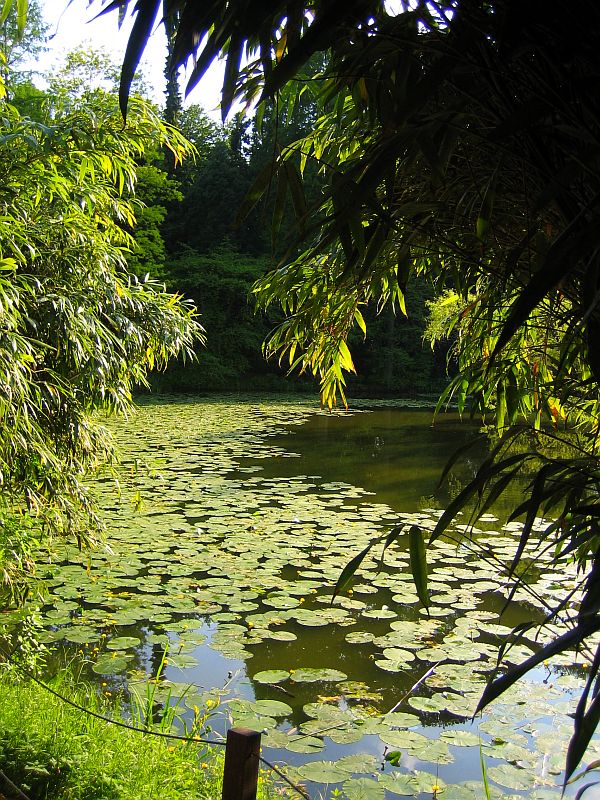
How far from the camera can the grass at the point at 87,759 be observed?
1.72m

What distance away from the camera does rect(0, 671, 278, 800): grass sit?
172cm

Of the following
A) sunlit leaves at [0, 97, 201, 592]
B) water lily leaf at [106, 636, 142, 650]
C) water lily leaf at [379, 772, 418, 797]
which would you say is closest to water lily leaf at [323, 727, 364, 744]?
water lily leaf at [379, 772, 418, 797]

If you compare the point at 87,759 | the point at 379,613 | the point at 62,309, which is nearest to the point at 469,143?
the point at 87,759

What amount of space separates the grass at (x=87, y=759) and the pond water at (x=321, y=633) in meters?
0.42

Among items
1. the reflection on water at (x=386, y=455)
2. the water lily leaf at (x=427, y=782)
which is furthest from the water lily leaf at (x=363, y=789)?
the reflection on water at (x=386, y=455)

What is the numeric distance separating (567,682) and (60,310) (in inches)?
103

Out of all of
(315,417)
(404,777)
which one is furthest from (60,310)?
(315,417)

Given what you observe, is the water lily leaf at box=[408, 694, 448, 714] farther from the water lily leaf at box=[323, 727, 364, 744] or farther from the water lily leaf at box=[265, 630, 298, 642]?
the water lily leaf at box=[265, 630, 298, 642]

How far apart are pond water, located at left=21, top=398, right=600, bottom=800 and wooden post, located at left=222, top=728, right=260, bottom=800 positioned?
1.12ft

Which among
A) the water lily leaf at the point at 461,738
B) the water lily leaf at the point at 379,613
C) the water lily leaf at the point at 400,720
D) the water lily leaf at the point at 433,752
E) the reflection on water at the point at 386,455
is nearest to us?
the water lily leaf at the point at 433,752

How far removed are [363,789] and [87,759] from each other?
857mm

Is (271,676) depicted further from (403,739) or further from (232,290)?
(232,290)

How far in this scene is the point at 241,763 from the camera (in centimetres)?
120

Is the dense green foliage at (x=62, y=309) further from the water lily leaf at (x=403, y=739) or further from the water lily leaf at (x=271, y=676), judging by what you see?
the water lily leaf at (x=403, y=739)
